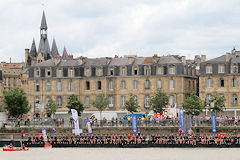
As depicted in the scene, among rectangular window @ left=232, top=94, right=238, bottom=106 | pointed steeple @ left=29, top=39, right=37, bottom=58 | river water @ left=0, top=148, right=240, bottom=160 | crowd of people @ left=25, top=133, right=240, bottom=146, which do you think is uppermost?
pointed steeple @ left=29, top=39, right=37, bottom=58

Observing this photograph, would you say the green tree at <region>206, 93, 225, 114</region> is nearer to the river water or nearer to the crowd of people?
the crowd of people

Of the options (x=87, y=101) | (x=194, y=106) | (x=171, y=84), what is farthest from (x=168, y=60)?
(x=87, y=101)

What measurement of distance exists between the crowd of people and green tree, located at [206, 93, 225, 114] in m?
13.0

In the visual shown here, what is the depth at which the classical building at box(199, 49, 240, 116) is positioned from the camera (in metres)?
87.3

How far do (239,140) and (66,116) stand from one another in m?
35.2

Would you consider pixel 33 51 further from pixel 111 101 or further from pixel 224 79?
pixel 224 79

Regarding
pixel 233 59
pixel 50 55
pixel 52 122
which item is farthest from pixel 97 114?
pixel 50 55

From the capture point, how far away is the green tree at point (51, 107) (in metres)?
91.8

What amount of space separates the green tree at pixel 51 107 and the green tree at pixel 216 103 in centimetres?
2297

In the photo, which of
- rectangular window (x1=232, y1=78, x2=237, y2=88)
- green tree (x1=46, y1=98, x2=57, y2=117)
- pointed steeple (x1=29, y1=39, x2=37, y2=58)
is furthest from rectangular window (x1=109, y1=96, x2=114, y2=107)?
pointed steeple (x1=29, y1=39, x2=37, y2=58)

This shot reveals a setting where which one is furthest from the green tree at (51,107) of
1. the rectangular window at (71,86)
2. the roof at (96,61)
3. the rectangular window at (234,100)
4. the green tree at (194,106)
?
the rectangular window at (234,100)

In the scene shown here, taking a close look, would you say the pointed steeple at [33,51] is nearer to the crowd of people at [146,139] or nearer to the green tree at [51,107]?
the green tree at [51,107]

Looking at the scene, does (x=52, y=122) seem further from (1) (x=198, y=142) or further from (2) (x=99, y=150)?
(1) (x=198, y=142)

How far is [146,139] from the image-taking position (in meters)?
69.8
